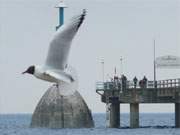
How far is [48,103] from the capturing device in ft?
390

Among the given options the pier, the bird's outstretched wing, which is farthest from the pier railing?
the bird's outstretched wing

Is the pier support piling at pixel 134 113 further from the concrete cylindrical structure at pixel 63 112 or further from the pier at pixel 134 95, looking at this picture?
the concrete cylindrical structure at pixel 63 112

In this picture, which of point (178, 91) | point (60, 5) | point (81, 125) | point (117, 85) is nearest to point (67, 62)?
point (60, 5)

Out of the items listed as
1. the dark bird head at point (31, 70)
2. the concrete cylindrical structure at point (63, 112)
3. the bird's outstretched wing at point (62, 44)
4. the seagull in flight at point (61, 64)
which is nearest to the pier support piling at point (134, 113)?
the concrete cylindrical structure at point (63, 112)

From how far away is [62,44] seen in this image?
26.7 m

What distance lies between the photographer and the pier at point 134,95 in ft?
321

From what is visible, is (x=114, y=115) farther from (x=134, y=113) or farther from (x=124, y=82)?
(x=124, y=82)

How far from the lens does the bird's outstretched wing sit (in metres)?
25.9

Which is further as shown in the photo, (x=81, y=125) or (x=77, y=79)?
(x=81, y=125)

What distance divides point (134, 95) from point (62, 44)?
245 feet

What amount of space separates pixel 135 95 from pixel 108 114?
1005 centimetres

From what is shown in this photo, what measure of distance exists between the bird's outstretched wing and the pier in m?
69.2

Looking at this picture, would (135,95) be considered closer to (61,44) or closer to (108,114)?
(108,114)

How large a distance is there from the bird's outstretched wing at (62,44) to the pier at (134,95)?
227 ft
